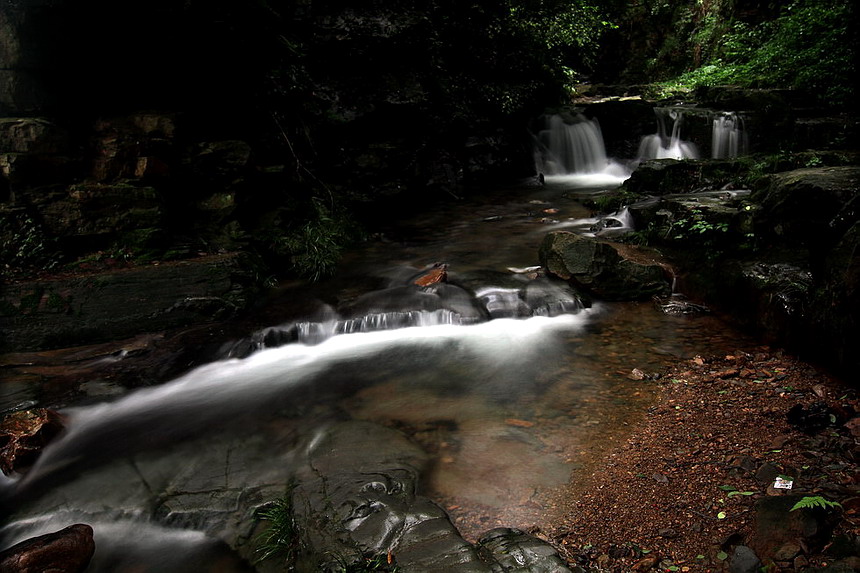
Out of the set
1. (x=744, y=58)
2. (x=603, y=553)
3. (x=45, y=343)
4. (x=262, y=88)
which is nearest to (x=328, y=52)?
(x=262, y=88)

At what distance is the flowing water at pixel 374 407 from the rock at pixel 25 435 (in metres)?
0.14

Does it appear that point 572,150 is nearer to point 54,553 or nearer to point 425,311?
point 425,311

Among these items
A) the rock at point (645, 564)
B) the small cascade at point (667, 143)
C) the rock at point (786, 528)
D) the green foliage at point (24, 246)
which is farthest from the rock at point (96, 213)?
the small cascade at point (667, 143)

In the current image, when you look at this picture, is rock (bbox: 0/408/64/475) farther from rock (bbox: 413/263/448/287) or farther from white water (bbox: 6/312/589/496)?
rock (bbox: 413/263/448/287)

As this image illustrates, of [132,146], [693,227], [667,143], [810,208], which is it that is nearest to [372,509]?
[810,208]

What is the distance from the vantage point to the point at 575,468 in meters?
3.43

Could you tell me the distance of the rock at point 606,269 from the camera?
6453 mm

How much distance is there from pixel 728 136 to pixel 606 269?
835cm

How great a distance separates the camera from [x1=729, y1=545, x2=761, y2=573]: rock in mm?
2293

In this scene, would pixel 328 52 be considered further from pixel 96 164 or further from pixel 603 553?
pixel 603 553

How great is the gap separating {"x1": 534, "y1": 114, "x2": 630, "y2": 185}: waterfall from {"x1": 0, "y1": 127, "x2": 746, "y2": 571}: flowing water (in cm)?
862

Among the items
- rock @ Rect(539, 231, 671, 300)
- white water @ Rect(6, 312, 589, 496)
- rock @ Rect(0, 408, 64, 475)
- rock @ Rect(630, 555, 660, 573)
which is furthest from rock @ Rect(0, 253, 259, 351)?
rock @ Rect(630, 555, 660, 573)

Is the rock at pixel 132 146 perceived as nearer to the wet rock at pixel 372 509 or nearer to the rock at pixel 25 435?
the rock at pixel 25 435

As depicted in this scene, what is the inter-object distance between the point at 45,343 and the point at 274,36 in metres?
6.70
